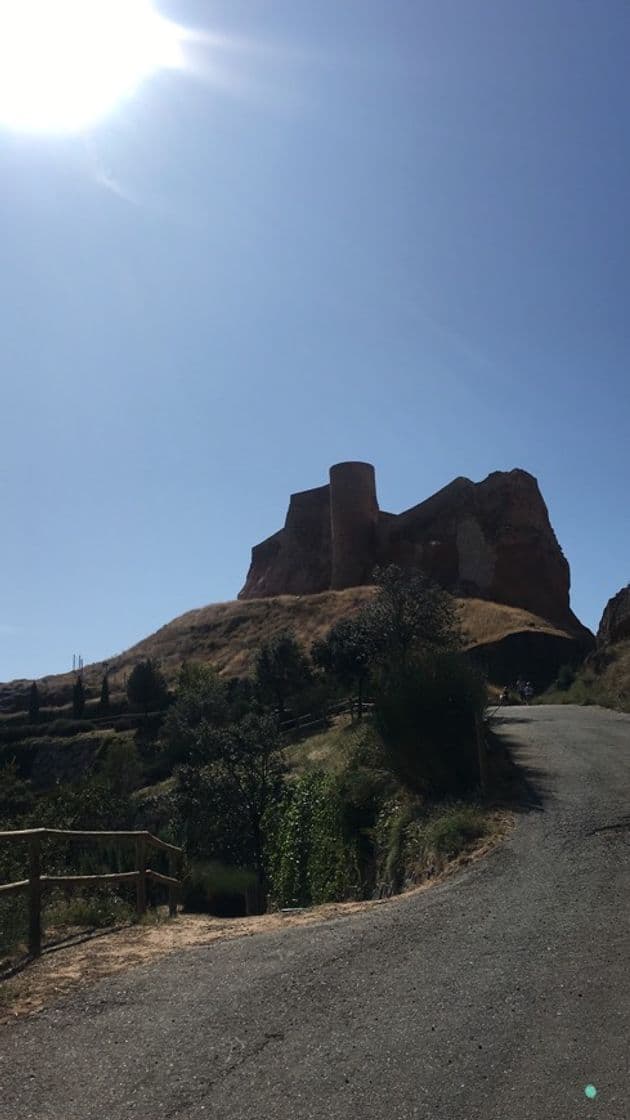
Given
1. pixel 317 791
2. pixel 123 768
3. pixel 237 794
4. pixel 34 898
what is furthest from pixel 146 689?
pixel 34 898

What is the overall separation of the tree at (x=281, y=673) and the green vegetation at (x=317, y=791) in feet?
11.0

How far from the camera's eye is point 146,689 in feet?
190

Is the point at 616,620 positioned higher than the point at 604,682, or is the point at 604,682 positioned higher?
the point at 616,620

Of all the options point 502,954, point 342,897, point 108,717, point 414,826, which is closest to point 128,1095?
point 502,954

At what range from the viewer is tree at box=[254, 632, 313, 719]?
4516 centimetres

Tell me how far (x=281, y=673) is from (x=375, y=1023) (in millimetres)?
39981

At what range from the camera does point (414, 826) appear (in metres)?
13.3

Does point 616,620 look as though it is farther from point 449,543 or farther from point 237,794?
point 449,543

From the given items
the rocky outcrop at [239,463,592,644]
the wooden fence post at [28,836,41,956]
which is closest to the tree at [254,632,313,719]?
the rocky outcrop at [239,463,592,644]

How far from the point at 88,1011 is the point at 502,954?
3.01 metres

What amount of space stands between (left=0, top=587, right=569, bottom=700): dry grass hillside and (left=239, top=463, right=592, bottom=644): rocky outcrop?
15.7 ft

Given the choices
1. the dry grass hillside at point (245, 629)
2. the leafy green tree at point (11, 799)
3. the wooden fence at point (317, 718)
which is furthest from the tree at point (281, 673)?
the leafy green tree at point (11, 799)

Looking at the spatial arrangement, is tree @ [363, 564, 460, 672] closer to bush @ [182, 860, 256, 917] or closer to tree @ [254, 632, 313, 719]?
bush @ [182, 860, 256, 917]

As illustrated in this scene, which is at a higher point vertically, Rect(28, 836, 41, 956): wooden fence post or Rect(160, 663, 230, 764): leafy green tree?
Rect(160, 663, 230, 764): leafy green tree
